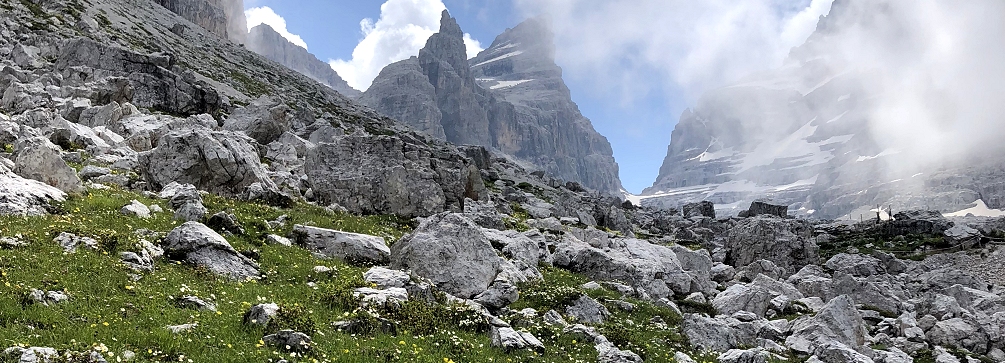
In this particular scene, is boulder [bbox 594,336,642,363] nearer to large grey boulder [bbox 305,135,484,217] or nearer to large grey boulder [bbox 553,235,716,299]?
large grey boulder [bbox 553,235,716,299]

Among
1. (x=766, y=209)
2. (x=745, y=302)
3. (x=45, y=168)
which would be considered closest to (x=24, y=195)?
(x=45, y=168)

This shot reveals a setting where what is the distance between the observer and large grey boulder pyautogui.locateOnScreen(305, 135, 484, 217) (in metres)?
34.3

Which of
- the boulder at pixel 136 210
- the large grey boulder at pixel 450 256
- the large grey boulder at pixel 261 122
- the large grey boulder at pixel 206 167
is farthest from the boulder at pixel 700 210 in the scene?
the boulder at pixel 136 210

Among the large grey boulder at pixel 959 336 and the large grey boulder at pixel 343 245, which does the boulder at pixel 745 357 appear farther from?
the large grey boulder at pixel 959 336

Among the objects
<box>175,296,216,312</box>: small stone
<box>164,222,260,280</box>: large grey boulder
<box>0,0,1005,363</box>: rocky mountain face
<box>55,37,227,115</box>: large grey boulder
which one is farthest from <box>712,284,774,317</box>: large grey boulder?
<box>55,37,227,115</box>: large grey boulder

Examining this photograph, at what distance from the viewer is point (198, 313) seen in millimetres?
12461

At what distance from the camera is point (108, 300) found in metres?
12.2

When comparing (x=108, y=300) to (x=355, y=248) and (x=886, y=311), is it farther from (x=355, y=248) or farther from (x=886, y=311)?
(x=886, y=311)

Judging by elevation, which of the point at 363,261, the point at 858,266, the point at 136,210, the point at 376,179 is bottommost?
the point at 858,266

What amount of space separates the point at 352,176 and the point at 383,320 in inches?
863

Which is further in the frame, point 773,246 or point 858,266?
point 773,246

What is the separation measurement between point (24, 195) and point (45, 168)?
380 cm

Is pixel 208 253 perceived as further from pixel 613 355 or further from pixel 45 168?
pixel 613 355

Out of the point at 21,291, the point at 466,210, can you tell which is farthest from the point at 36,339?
the point at 466,210
